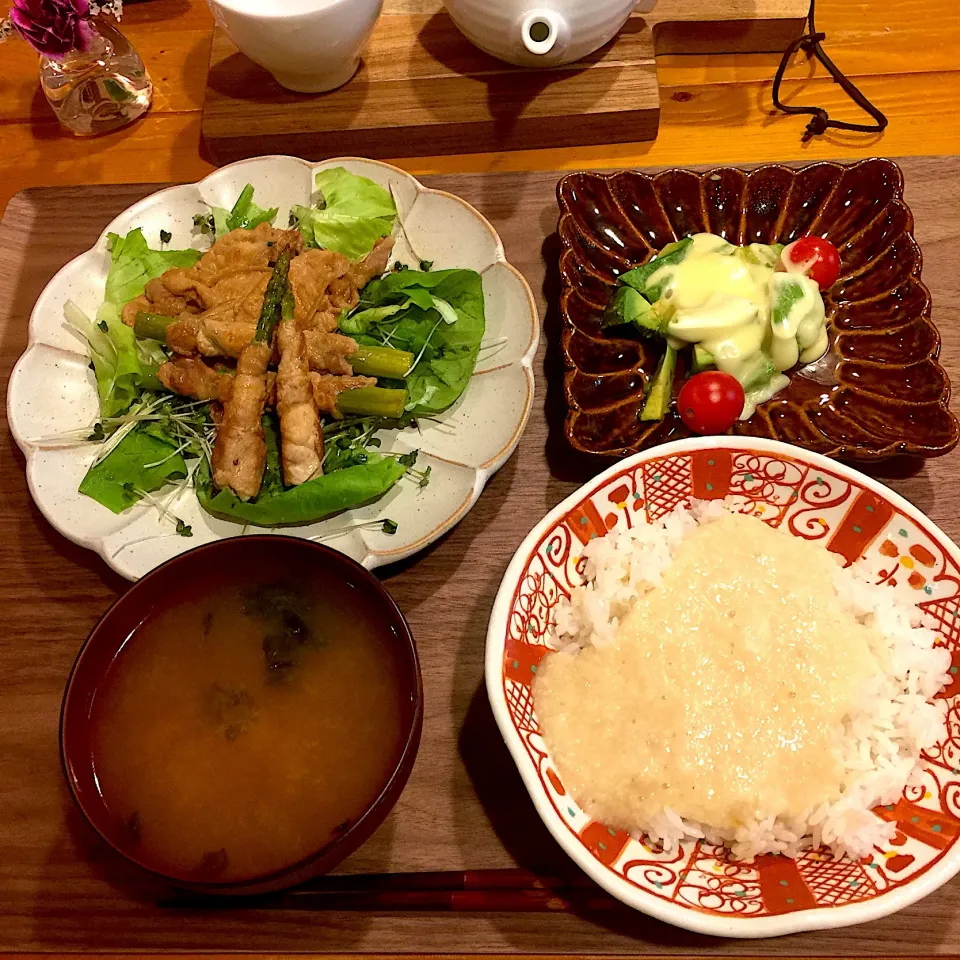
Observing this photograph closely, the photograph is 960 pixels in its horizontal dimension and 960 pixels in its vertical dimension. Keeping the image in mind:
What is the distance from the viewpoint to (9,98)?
2998 mm

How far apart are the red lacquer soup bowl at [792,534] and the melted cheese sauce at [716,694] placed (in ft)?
0.24

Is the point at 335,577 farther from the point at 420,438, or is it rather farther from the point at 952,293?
the point at 952,293

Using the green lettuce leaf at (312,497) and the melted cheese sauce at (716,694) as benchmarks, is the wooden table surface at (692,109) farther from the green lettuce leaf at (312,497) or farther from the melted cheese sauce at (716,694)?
the melted cheese sauce at (716,694)

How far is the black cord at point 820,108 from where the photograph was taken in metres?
2.71

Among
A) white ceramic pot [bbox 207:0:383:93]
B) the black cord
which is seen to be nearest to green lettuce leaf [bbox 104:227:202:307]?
white ceramic pot [bbox 207:0:383:93]

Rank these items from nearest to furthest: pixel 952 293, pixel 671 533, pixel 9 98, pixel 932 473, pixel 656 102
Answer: pixel 671 533 < pixel 932 473 < pixel 952 293 < pixel 656 102 < pixel 9 98

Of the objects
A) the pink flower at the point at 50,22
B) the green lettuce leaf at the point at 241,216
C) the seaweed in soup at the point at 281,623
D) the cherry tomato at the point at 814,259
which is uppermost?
the pink flower at the point at 50,22

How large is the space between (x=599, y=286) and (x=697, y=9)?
125 centimetres

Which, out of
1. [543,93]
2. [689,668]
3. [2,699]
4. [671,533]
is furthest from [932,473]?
[2,699]

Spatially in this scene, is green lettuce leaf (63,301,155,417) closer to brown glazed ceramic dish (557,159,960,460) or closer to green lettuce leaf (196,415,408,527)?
green lettuce leaf (196,415,408,527)

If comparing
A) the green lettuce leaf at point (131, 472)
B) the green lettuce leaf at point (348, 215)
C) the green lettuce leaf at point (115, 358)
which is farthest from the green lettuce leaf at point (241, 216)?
the green lettuce leaf at point (131, 472)

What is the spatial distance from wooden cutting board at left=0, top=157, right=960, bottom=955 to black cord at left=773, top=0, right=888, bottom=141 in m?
0.59

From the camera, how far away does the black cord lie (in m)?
2.71

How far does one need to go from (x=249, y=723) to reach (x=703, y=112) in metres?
2.51
